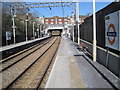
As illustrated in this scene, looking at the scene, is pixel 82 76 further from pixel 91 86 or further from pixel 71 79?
pixel 91 86

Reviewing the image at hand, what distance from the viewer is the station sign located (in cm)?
763

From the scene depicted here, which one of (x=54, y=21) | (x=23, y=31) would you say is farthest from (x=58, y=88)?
(x=54, y=21)

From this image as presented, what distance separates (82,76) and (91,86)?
1.58 m

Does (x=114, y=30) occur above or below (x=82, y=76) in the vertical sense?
above

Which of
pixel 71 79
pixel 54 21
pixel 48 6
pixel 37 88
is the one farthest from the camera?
pixel 54 21

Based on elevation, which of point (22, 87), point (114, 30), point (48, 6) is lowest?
point (22, 87)

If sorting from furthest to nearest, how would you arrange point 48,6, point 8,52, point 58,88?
point 48,6
point 8,52
point 58,88

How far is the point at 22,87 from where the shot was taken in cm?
779

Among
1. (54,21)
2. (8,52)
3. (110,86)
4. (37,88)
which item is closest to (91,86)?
(110,86)

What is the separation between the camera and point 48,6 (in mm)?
32406

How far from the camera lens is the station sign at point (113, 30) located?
763 centimetres

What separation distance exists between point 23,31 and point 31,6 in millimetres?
14914

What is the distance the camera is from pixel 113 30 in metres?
8.27

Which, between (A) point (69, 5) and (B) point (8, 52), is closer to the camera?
(B) point (8, 52)
